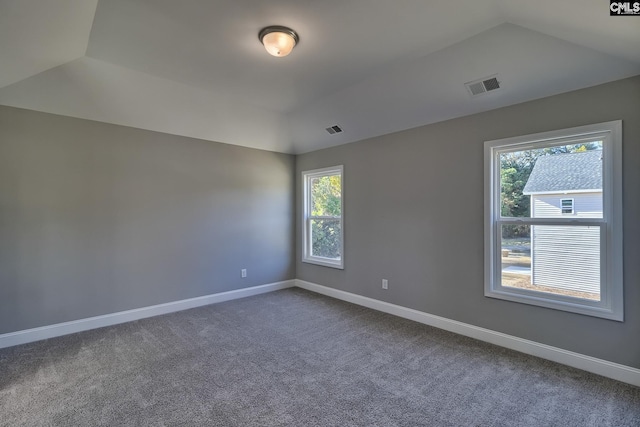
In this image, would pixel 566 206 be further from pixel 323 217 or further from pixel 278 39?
pixel 323 217

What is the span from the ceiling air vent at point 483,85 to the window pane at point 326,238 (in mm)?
2581

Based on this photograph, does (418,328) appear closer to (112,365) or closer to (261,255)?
(261,255)

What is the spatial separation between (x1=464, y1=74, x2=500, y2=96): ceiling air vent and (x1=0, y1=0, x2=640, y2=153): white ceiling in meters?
0.07

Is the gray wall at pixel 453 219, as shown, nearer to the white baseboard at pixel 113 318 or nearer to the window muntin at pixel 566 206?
the window muntin at pixel 566 206

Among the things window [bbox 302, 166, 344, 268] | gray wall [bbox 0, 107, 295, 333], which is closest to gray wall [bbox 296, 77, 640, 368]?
window [bbox 302, 166, 344, 268]

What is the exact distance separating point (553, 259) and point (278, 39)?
3.08m

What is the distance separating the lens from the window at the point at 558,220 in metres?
2.41

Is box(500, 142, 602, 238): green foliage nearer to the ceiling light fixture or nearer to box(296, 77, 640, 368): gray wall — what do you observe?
box(296, 77, 640, 368): gray wall

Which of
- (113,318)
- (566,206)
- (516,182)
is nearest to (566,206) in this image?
(566,206)

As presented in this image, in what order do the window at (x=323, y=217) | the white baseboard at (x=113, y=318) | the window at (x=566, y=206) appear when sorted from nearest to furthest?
the window at (x=566, y=206), the white baseboard at (x=113, y=318), the window at (x=323, y=217)

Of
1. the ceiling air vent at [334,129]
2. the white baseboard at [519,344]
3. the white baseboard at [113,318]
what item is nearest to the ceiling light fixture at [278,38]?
the ceiling air vent at [334,129]

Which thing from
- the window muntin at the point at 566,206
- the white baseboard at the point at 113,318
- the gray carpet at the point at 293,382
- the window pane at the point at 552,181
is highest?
the window pane at the point at 552,181

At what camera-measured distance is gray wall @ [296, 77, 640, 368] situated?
2.33 m

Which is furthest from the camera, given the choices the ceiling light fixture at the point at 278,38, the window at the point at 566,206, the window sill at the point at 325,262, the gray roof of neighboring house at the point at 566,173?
the window sill at the point at 325,262
